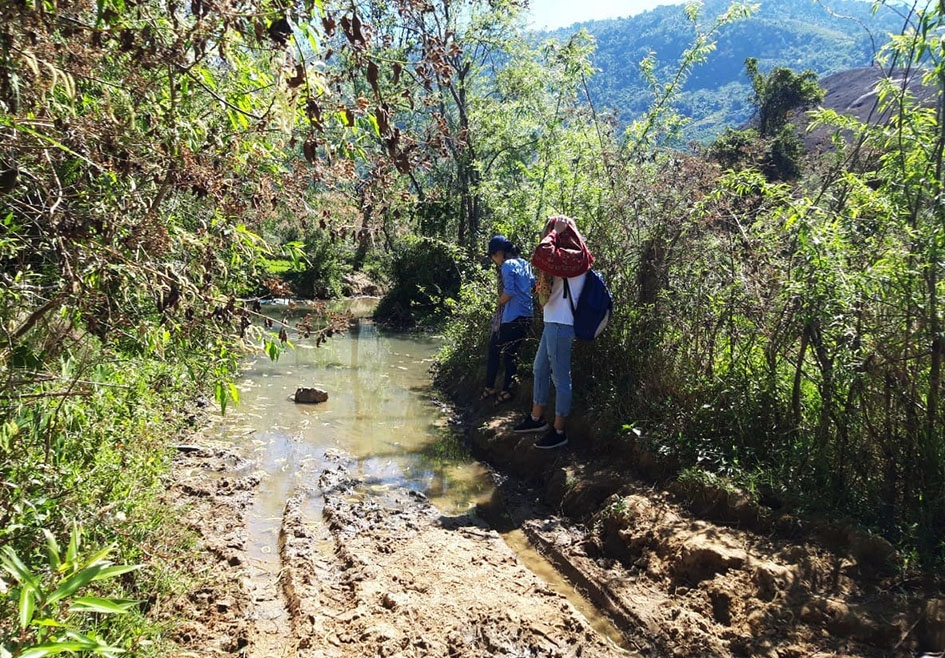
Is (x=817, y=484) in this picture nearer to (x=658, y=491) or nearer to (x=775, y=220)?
(x=658, y=491)

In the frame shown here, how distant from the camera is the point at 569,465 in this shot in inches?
238

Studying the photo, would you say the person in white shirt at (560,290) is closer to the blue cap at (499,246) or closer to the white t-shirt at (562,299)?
the white t-shirt at (562,299)

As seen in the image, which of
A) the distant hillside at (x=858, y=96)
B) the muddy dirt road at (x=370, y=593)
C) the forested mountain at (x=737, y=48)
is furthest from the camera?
the forested mountain at (x=737, y=48)

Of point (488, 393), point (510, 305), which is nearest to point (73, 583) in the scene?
point (510, 305)

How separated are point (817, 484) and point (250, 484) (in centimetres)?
464

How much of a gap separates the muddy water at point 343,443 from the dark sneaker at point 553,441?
0.67 m

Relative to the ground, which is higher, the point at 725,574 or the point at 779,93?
the point at 779,93

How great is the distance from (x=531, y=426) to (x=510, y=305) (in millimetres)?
1621

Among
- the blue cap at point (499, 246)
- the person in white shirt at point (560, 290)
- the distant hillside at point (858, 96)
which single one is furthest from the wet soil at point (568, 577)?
the blue cap at point (499, 246)

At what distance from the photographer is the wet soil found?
3555 mm

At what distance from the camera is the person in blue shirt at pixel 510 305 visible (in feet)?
25.1

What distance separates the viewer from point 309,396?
9336 millimetres

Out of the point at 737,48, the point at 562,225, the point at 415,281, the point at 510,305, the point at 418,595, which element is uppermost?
the point at 737,48

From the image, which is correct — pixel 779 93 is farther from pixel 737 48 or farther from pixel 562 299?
pixel 737 48
